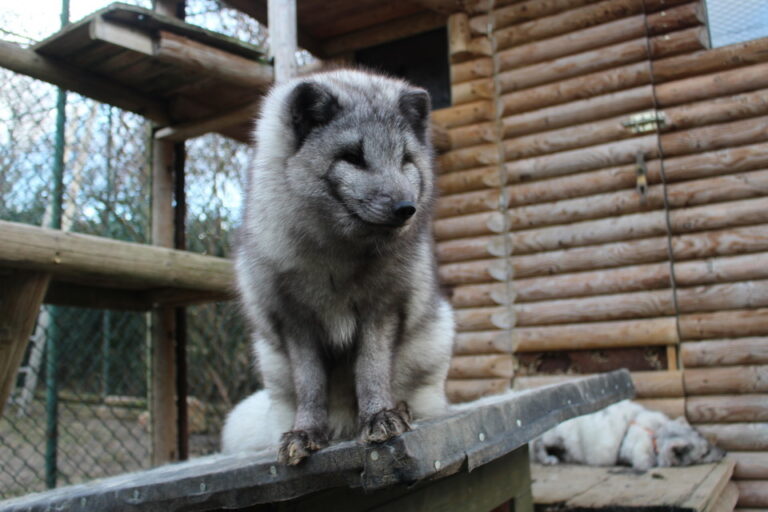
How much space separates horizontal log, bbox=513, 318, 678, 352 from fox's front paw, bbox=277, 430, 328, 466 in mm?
3144

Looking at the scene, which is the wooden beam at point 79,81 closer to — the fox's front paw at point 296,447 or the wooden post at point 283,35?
the wooden post at point 283,35

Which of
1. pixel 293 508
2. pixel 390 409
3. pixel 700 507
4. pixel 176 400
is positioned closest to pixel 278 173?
pixel 390 409

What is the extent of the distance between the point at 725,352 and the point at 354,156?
325 cm

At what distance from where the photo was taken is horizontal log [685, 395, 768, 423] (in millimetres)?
3936

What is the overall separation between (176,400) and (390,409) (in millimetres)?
2636

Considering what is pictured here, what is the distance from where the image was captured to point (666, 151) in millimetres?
4355

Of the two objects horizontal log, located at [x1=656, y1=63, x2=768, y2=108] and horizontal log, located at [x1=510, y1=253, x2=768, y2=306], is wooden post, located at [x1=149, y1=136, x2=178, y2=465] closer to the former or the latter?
horizontal log, located at [x1=510, y1=253, x2=768, y2=306]

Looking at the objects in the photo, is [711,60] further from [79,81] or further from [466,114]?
[79,81]

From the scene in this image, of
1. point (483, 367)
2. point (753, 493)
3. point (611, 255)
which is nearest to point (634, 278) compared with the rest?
point (611, 255)

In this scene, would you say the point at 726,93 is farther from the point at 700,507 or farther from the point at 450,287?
the point at 700,507

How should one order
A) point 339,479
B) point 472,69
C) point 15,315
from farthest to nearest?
point 472,69
point 15,315
point 339,479

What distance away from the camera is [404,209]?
1.55m

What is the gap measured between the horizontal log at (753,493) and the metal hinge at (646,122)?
2220 mm

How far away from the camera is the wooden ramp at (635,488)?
288 centimetres
